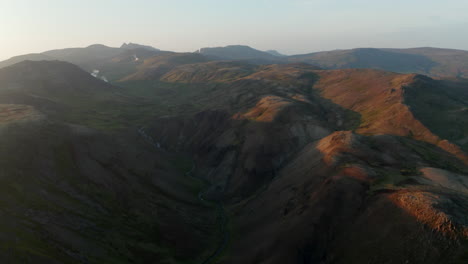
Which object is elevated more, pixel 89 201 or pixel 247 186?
pixel 89 201

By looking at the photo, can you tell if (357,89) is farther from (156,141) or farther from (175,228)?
(175,228)

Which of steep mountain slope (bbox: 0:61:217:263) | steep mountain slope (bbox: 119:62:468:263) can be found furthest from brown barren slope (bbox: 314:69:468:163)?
steep mountain slope (bbox: 0:61:217:263)

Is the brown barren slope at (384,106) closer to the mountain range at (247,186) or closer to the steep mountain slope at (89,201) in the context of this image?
the mountain range at (247,186)

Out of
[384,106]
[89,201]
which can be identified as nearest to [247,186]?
[89,201]

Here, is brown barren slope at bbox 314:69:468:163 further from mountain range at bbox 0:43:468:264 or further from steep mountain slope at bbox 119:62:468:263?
mountain range at bbox 0:43:468:264

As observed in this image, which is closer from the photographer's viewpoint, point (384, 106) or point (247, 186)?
point (247, 186)

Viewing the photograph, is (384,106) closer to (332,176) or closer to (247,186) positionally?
(247,186)

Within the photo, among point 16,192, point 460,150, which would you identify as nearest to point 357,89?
point 460,150

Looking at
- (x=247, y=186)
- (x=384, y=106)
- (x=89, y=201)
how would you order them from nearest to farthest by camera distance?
1. (x=89, y=201)
2. (x=247, y=186)
3. (x=384, y=106)
